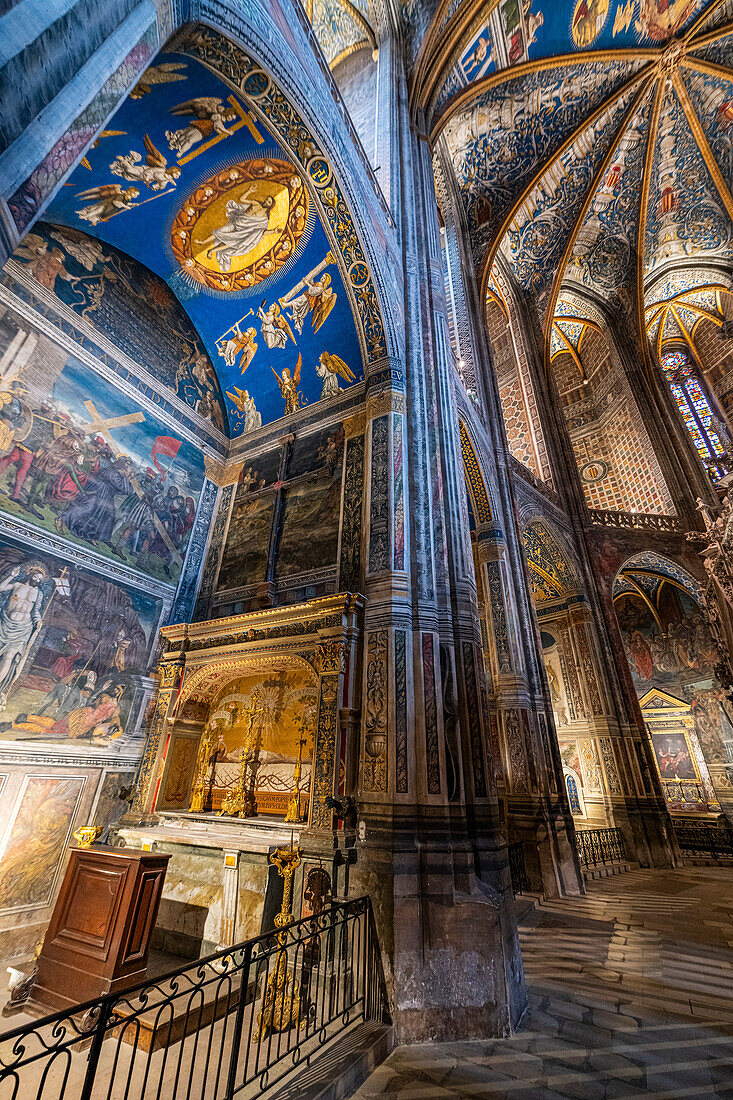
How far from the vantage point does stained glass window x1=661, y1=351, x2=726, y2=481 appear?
723 inches

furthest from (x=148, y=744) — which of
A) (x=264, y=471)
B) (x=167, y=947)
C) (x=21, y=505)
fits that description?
(x=264, y=471)

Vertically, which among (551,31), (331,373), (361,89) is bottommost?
(331,373)

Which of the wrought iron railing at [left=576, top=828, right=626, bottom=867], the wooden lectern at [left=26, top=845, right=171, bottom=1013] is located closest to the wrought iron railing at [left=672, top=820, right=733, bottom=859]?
the wrought iron railing at [left=576, top=828, right=626, bottom=867]

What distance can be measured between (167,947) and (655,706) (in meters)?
18.5

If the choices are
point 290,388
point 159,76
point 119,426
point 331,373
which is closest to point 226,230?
point 159,76

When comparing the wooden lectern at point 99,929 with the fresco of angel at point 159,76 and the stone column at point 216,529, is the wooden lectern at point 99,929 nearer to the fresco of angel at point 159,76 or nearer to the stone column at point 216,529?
the stone column at point 216,529

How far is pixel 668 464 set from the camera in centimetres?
1736

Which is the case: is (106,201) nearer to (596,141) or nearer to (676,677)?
(596,141)

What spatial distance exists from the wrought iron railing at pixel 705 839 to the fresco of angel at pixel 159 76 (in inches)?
756

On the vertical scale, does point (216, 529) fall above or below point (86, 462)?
above

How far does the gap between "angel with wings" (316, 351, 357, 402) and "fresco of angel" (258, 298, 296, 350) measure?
2.22 ft

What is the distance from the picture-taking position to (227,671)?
7266mm

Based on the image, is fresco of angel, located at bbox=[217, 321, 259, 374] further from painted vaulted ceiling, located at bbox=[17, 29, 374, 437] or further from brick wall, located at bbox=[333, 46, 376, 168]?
brick wall, located at bbox=[333, 46, 376, 168]

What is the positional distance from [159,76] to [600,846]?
16.4 m
